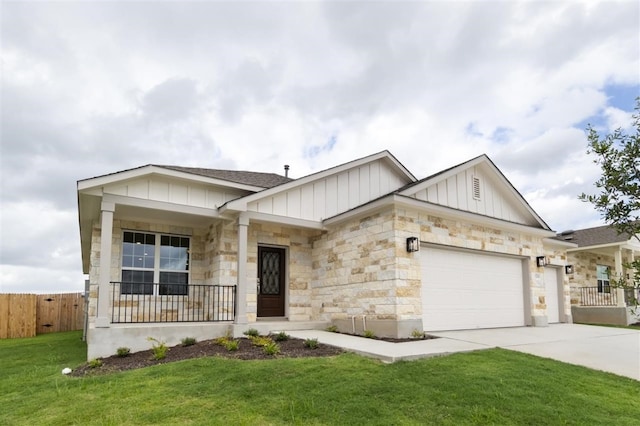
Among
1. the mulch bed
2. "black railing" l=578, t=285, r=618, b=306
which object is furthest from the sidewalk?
"black railing" l=578, t=285, r=618, b=306

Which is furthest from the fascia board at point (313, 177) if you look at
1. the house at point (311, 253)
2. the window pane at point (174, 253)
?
the window pane at point (174, 253)

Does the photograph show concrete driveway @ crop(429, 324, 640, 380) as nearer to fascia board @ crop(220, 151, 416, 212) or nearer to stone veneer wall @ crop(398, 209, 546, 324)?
stone veneer wall @ crop(398, 209, 546, 324)

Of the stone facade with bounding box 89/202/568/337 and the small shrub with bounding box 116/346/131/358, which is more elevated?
the stone facade with bounding box 89/202/568/337

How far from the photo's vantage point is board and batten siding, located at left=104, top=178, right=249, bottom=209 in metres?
9.59

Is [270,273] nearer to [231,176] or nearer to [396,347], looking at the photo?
[231,176]

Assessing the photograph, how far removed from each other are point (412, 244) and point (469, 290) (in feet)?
9.08

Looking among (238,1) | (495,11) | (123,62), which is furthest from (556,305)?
(123,62)

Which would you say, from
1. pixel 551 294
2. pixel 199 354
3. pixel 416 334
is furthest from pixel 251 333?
pixel 551 294

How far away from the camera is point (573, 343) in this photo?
947 cm

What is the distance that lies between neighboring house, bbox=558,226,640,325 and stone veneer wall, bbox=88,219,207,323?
12.6 meters

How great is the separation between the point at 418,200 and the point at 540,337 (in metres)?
4.30

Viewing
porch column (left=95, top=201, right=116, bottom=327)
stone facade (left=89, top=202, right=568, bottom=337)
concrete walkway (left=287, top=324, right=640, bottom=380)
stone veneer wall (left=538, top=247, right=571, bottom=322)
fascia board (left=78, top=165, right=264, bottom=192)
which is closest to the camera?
concrete walkway (left=287, top=324, right=640, bottom=380)

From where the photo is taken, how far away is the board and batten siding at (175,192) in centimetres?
959

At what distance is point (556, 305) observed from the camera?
15.3 m
